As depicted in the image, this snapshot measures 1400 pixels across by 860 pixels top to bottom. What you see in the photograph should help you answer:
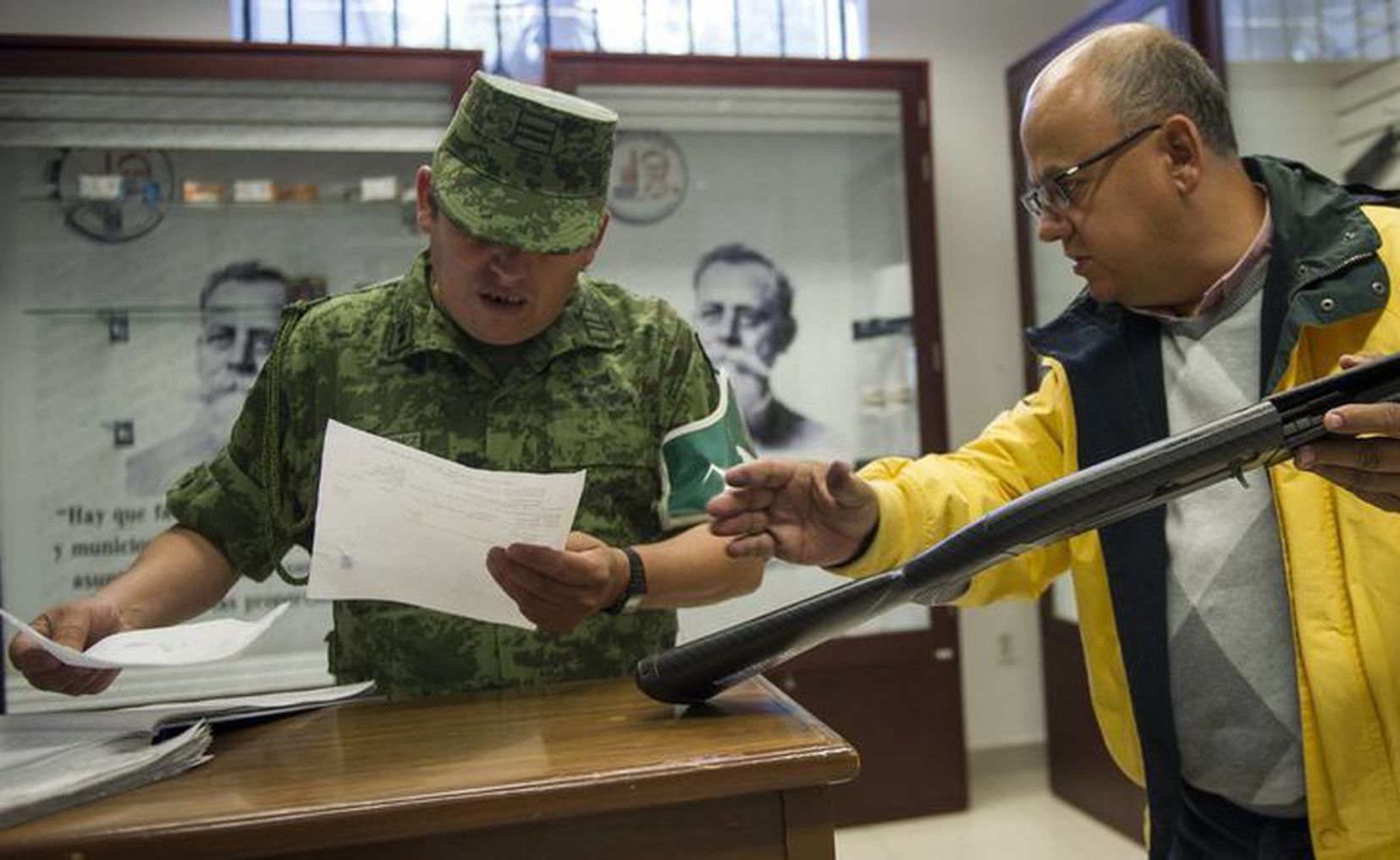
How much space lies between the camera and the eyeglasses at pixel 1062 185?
1179 millimetres

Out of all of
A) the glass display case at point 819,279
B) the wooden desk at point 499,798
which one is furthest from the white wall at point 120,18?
the wooden desk at point 499,798

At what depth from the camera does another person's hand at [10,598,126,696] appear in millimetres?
1000

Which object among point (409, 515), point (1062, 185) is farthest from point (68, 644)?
point (1062, 185)

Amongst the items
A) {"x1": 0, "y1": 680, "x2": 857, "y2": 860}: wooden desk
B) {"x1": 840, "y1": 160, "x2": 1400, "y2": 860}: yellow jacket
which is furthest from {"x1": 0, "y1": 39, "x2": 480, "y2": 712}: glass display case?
{"x1": 0, "y1": 680, "x2": 857, "y2": 860}: wooden desk

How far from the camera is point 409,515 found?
1014 mm

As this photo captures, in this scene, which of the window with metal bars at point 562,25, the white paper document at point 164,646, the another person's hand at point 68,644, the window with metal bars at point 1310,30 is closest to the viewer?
the white paper document at point 164,646

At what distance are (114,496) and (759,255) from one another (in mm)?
2002

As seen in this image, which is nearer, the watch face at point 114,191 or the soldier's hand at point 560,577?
the soldier's hand at point 560,577

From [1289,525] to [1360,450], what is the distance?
0.84 ft

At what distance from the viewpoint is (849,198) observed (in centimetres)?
351

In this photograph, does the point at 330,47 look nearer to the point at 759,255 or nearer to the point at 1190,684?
the point at 759,255

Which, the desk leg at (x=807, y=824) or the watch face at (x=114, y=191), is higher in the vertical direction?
the watch face at (x=114, y=191)

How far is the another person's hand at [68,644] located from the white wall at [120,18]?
8.36 feet

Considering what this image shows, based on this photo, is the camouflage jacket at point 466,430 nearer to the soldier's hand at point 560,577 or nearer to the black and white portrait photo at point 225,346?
the soldier's hand at point 560,577
